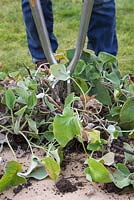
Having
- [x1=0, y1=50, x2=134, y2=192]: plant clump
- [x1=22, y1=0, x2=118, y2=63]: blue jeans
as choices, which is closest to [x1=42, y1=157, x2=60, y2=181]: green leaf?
[x1=0, y1=50, x2=134, y2=192]: plant clump

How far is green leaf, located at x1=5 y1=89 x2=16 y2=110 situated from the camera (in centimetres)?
182

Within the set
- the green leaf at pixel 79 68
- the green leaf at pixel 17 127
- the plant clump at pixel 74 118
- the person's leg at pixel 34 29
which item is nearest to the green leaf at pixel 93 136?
the plant clump at pixel 74 118

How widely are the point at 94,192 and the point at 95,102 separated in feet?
1.13

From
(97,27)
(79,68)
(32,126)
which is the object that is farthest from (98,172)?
(97,27)

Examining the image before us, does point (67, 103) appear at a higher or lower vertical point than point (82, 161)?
higher

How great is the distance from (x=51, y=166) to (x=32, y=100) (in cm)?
29

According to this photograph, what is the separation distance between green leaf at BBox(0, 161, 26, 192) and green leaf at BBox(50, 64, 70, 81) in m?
0.38

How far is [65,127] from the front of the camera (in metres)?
1.61

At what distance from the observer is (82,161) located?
173cm

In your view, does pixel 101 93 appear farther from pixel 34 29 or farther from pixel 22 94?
pixel 34 29

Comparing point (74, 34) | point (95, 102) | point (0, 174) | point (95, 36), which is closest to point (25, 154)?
point (0, 174)

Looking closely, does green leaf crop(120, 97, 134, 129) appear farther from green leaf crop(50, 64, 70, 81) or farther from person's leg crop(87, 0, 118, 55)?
person's leg crop(87, 0, 118, 55)

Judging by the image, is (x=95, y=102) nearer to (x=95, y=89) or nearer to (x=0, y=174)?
(x=95, y=89)

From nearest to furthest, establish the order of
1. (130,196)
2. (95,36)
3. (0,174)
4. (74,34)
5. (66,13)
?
(130,196)
(0,174)
(95,36)
(74,34)
(66,13)
